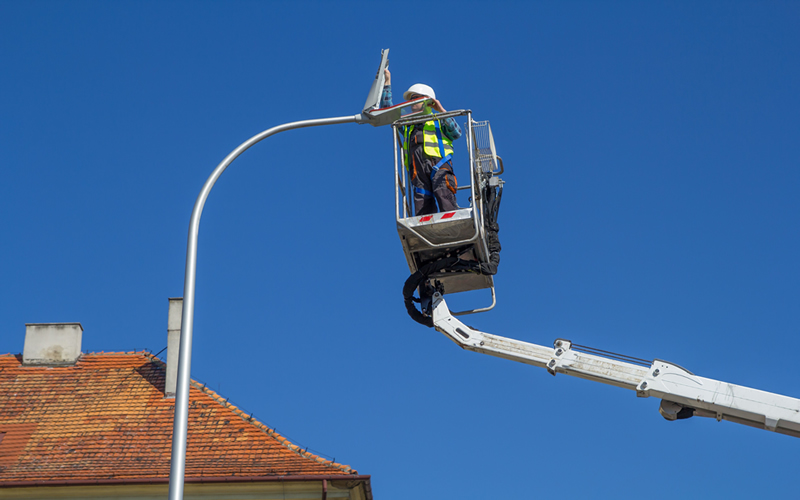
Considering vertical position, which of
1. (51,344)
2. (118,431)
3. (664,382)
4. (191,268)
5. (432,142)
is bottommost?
(664,382)

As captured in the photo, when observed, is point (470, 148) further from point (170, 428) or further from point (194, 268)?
point (170, 428)

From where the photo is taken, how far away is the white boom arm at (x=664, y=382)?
30.9 feet

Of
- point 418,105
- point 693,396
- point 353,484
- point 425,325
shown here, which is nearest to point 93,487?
point 353,484

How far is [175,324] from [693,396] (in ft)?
42.2

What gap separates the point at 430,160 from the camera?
37.7 ft

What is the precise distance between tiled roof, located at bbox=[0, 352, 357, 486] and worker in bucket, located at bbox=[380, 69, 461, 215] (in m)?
6.75

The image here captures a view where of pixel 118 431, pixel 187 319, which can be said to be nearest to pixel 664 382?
pixel 187 319

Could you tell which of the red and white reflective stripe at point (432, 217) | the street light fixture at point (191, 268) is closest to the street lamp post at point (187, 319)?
the street light fixture at point (191, 268)

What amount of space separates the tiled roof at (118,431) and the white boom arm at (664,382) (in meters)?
6.50

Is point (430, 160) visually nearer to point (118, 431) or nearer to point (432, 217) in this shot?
point (432, 217)

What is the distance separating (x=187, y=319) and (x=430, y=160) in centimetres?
371

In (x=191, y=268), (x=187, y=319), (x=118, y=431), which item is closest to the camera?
(x=187, y=319)

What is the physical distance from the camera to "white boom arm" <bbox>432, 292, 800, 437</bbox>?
942 centimetres

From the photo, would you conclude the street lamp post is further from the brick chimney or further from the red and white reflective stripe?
the brick chimney
